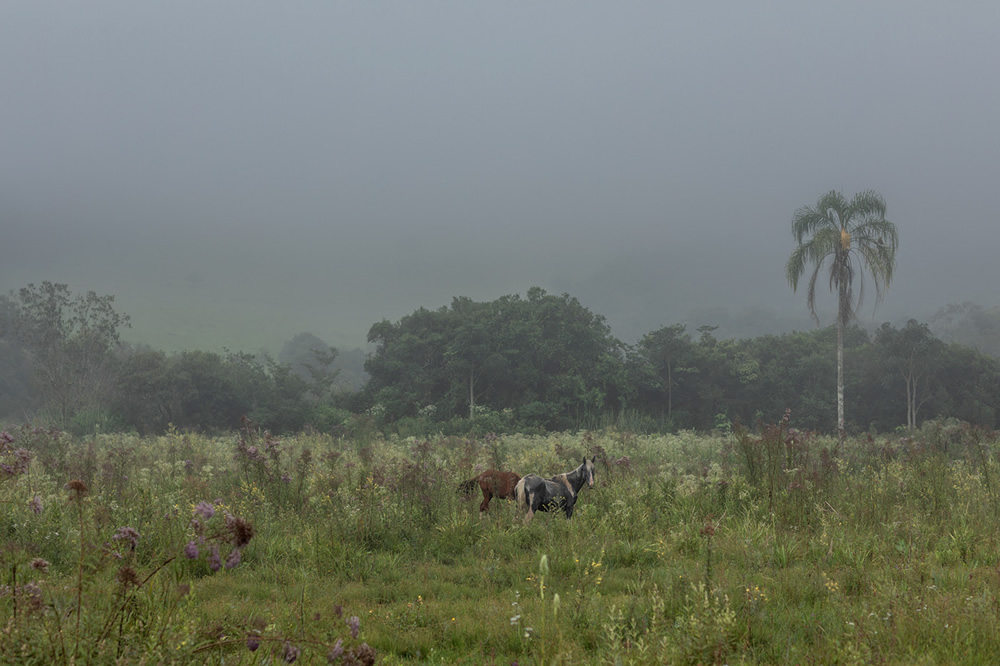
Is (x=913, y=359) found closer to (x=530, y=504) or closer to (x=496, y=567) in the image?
(x=530, y=504)

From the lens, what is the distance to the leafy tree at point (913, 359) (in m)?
34.1

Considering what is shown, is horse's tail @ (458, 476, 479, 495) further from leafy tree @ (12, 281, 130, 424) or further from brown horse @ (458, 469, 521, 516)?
leafy tree @ (12, 281, 130, 424)

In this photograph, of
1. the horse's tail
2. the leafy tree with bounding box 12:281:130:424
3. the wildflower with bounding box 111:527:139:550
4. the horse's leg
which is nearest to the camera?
the wildflower with bounding box 111:527:139:550

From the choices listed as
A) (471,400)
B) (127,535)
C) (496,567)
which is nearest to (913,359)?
(471,400)

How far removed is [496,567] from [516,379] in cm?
2761

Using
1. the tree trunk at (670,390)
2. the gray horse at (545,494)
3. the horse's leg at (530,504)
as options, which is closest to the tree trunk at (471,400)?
the tree trunk at (670,390)

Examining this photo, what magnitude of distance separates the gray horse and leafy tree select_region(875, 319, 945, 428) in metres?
33.4

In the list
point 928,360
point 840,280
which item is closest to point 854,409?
point 928,360

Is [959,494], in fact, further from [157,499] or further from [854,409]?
[854,409]

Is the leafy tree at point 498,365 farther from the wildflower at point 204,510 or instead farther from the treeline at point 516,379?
the wildflower at point 204,510

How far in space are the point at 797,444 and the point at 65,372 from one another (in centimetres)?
3348

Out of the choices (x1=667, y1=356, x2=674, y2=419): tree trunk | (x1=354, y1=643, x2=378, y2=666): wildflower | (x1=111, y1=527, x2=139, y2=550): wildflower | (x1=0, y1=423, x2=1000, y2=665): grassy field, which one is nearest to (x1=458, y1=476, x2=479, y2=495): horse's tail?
(x1=0, y1=423, x2=1000, y2=665): grassy field

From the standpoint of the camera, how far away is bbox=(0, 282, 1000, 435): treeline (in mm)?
30047

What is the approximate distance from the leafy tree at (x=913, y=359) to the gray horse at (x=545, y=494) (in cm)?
3338
